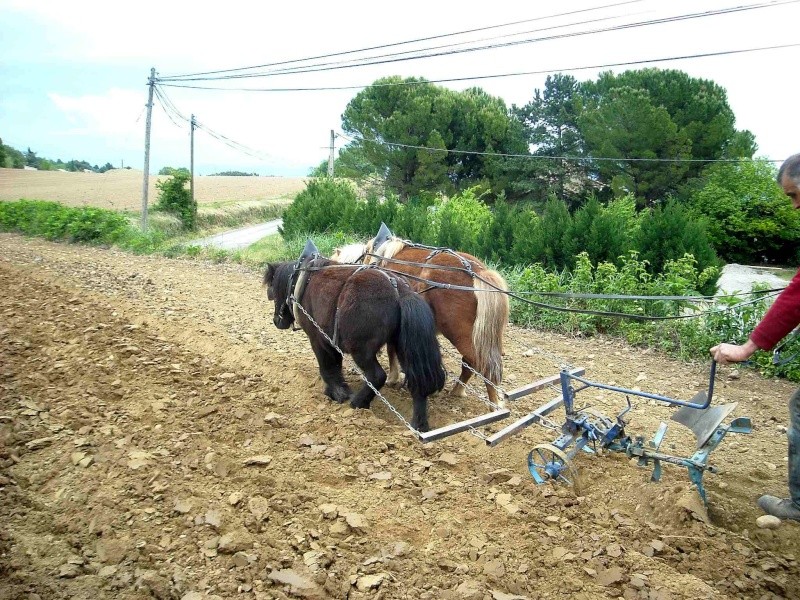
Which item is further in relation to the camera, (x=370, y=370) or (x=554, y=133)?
(x=554, y=133)

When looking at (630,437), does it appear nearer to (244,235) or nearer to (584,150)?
(244,235)

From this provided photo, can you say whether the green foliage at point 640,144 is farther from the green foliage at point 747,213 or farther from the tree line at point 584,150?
the green foliage at point 747,213

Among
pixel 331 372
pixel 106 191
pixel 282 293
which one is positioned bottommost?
pixel 331 372

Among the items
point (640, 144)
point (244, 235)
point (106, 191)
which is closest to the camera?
point (640, 144)

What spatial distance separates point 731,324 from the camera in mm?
7496

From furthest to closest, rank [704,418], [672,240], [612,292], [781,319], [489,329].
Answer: [672,240] → [612,292] → [489,329] → [704,418] → [781,319]

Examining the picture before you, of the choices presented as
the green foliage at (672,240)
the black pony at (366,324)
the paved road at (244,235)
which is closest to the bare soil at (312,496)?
the black pony at (366,324)

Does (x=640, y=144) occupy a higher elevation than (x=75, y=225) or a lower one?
higher

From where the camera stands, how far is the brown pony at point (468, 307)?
543cm

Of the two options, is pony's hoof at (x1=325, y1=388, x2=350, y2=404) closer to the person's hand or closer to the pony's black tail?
the pony's black tail

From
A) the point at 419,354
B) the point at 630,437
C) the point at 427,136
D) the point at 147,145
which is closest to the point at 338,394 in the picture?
the point at 419,354

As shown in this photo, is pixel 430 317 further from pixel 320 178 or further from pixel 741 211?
pixel 741 211

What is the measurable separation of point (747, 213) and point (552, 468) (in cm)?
2080

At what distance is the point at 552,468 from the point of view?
12.3ft
